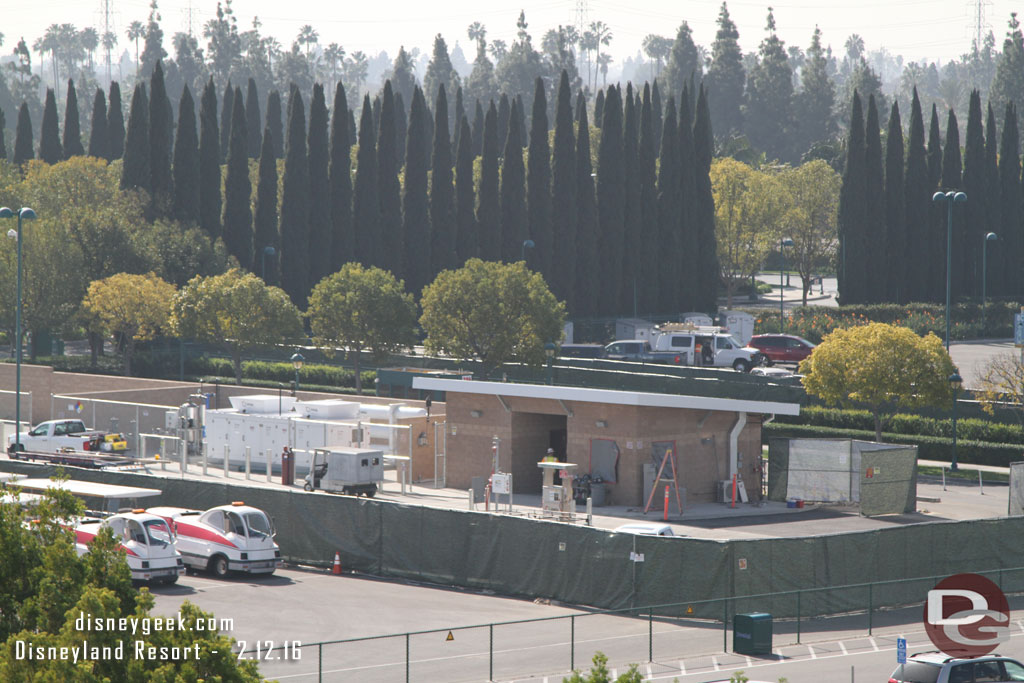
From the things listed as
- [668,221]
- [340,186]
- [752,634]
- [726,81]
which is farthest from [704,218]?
[726,81]

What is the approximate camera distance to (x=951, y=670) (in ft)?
65.1

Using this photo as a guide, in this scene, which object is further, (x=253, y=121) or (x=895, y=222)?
(x=253, y=121)

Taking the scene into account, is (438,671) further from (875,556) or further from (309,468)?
(309,468)

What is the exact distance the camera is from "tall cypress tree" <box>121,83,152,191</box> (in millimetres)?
80000

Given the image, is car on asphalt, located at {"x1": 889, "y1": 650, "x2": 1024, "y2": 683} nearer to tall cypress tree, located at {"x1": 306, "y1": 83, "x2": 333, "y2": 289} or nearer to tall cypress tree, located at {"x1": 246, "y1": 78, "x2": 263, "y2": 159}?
tall cypress tree, located at {"x1": 306, "y1": 83, "x2": 333, "y2": 289}

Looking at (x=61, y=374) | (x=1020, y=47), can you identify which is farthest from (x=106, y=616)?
(x=1020, y=47)

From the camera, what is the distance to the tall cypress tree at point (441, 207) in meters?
Result: 85.8

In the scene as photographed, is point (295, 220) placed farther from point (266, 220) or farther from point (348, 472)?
point (348, 472)

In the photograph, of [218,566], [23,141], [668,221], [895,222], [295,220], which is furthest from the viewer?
[23,141]

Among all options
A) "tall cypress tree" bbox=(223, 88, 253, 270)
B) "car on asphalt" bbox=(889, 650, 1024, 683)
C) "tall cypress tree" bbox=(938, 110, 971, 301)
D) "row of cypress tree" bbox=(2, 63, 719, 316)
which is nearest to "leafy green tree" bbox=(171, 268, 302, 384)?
"row of cypress tree" bbox=(2, 63, 719, 316)

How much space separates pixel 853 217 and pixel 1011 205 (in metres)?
13.5

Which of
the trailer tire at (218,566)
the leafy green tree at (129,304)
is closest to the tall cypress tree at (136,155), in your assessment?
the leafy green tree at (129,304)

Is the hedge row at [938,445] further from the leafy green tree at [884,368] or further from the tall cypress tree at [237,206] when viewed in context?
the tall cypress tree at [237,206]

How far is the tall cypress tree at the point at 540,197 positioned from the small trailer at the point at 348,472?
47670mm
